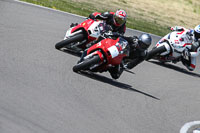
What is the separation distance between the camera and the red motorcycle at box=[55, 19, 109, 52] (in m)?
11.4

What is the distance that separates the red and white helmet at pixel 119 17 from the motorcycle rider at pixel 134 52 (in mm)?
1540

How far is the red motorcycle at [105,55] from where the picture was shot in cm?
938

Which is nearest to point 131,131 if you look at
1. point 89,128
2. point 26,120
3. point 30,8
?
point 89,128

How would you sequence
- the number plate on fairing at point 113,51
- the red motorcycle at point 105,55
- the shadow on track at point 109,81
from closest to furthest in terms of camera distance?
the red motorcycle at point 105,55 → the number plate on fairing at point 113,51 → the shadow on track at point 109,81

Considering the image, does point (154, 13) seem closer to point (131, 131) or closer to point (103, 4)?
point (103, 4)

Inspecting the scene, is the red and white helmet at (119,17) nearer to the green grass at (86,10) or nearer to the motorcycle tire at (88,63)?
the motorcycle tire at (88,63)

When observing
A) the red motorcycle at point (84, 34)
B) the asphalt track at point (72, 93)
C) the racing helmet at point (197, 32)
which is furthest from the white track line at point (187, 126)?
the racing helmet at point (197, 32)

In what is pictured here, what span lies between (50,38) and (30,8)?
3.83 meters

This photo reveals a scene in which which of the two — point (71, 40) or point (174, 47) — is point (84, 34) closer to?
point (71, 40)

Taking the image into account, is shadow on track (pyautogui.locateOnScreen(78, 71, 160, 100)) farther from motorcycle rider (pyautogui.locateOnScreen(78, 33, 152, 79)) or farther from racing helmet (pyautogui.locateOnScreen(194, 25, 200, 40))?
racing helmet (pyautogui.locateOnScreen(194, 25, 200, 40))

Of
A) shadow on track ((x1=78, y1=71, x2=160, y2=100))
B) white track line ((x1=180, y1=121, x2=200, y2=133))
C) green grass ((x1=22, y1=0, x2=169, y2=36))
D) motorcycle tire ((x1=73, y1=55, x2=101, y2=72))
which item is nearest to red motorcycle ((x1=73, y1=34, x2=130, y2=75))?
motorcycle tire ((x1=73, y1=55, x2=101, y2=72))

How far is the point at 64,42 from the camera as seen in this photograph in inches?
447

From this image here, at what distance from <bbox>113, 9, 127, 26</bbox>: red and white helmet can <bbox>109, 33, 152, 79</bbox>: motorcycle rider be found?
1.54m

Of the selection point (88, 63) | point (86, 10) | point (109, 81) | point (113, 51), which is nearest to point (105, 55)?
point (113, 51)
